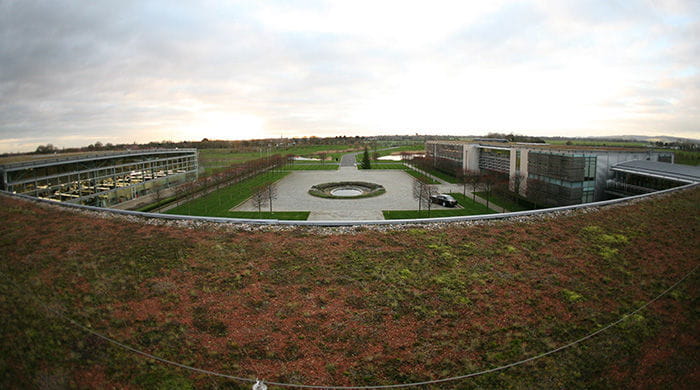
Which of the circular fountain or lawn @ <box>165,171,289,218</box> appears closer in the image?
lawn @ <box>165,171,289,218</box>

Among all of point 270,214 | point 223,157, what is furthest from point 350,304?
point 223,157

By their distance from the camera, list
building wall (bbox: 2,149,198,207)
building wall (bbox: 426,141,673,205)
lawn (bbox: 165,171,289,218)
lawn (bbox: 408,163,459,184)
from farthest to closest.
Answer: lawn (bbox: 408,163,459,184), lawn (bbox: 165,171,289,218), building wall (bbox: 426,141,673,205), building wall (bbox: 2,149,198,207)

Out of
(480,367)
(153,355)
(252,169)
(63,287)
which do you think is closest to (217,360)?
(153,355)

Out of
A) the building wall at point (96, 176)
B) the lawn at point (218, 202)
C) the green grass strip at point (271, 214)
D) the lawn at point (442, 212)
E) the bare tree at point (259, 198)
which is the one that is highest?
the building wall at point (96, 176)

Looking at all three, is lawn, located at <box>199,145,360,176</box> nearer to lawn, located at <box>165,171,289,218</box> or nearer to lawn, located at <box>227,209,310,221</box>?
lawn, located at <box>165,171,289,218</box>

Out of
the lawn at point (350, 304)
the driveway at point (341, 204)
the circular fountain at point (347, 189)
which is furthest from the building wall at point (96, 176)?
the circular fountain at point (347, 189)

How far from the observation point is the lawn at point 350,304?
6.18 m

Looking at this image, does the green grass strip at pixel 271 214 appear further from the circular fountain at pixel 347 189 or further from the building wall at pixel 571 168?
the building wall at pixel 571 168

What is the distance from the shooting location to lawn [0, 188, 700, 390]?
20.3 feet

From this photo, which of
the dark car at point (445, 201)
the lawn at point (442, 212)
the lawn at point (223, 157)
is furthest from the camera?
the lawn at point (223, 157)

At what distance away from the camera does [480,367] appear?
6258mm

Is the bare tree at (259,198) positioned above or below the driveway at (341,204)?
above

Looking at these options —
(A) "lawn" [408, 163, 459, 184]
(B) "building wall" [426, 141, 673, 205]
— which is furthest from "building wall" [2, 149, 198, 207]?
(B) "building wall" [426, 141, 673, 205]

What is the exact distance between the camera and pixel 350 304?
816 centimetres
